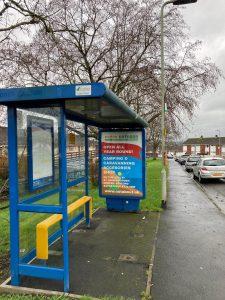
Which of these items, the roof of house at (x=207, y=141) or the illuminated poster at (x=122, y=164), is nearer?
the illuminated poster at (x=122, y=164)

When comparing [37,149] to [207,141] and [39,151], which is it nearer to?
[39,151]

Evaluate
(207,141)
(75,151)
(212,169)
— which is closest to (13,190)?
(75,151)

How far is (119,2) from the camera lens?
11805mm

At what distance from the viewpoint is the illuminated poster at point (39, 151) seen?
3.92 meters

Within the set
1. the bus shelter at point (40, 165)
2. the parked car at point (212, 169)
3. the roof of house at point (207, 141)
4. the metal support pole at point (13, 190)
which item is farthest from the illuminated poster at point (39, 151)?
the roof of house at point (207, 141)

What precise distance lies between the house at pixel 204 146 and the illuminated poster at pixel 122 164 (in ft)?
320

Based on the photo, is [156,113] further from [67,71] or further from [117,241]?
[117,241]

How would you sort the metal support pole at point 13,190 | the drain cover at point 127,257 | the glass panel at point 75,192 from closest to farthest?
1. the metal support pole at point 13,190
2. the drain cover at point 127,257
3. the glass panel at point 75,192

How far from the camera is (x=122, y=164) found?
23.6 feet

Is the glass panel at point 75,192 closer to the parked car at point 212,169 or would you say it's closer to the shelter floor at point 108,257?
the shelter floor at point 108,257

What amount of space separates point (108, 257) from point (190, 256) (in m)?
1.35

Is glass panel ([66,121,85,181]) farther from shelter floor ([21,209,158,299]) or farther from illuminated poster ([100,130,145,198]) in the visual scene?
shelter floor ([21,209,158,299])

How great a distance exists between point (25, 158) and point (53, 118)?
68cm

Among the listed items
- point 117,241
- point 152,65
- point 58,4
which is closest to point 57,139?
point 117,241
